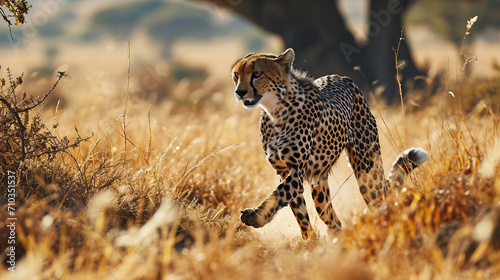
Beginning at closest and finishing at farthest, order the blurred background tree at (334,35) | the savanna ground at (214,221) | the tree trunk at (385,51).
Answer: the savanna ground at (214,221), the tree trunk at (385,51), the blurred background tree at (334,35)

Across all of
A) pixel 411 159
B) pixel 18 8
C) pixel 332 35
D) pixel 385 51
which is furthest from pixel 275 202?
pixel 332 35

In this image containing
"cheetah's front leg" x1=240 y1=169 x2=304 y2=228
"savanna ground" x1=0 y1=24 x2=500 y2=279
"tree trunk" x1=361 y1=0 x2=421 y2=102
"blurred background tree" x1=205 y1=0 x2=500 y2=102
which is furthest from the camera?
"blurred background tree" x1=205 y1=0 x2=500 y2=102

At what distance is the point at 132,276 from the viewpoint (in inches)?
107

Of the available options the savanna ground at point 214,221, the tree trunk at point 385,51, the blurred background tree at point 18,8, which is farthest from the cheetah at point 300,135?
the tree trunk at point 385,51

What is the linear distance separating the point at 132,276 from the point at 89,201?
1470mm

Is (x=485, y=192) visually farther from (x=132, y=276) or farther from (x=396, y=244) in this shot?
(x=132, y=276)

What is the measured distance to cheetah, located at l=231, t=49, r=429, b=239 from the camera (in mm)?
3924

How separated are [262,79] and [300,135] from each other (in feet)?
1.38

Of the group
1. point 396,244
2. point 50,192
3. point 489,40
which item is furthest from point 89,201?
point 489,40

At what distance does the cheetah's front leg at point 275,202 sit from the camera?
3629 millimetres

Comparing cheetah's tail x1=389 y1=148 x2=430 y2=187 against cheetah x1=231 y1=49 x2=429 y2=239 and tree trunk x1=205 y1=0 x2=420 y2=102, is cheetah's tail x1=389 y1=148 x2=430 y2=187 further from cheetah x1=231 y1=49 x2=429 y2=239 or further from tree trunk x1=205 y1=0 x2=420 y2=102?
tree trunk x1=205 y1=0 x2=420 y2=102

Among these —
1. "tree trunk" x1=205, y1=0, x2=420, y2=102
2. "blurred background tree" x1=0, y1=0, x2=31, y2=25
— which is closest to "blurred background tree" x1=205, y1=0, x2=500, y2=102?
"tree trunk" x1=205, y1=0, x2=420, y2=102

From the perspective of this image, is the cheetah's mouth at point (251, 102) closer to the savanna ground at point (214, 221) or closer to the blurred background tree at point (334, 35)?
the savanna ground at point (214, 221)

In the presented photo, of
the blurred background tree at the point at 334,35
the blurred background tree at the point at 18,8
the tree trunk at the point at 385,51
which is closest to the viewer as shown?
the blurred background tree at the point at 18,8
